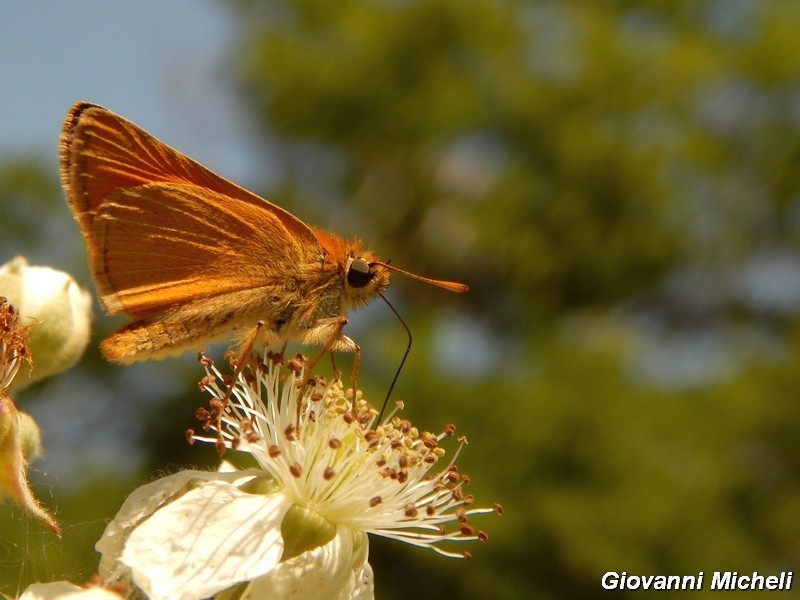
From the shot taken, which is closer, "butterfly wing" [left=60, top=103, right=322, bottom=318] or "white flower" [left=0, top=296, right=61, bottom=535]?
"white flower" [left=0, top=296, right=61, bottom=535]

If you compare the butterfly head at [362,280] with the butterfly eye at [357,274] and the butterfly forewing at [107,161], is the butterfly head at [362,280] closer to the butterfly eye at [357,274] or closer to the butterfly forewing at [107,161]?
the butterfly eye at [357,274]

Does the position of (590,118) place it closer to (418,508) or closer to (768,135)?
(768,135)

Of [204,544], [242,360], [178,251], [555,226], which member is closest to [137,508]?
[204,544]

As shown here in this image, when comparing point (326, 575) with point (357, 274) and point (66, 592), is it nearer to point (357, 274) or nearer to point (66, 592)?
point (66, 592)

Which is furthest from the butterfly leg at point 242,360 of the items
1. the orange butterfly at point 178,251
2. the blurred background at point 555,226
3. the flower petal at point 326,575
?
the blurred background at point 555,226

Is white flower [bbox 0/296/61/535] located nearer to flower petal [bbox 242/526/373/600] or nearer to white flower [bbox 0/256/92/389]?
white flower [bbox 0/256/92/389]

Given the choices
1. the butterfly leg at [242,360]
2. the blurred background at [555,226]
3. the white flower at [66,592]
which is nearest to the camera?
the white flower at [66,592]

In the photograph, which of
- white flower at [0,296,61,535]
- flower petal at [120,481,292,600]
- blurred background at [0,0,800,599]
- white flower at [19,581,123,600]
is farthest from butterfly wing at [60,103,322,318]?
blurred background at [0,0,800,599]
